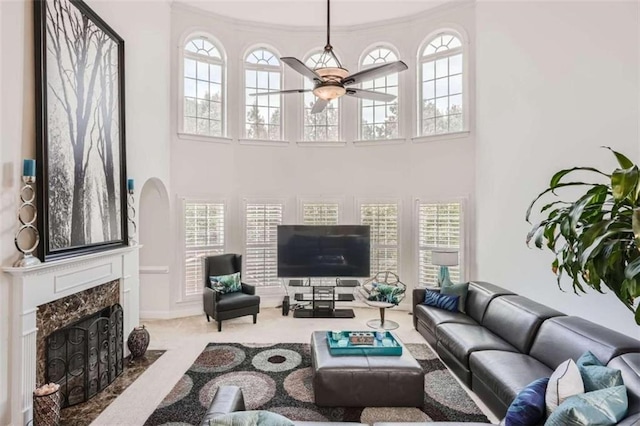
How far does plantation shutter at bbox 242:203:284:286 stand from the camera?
675 cm

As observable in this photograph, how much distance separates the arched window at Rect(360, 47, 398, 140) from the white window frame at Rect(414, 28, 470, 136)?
434 millimetres

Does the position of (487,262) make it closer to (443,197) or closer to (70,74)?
(443,197)

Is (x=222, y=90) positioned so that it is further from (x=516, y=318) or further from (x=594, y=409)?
(x=594, y=409)

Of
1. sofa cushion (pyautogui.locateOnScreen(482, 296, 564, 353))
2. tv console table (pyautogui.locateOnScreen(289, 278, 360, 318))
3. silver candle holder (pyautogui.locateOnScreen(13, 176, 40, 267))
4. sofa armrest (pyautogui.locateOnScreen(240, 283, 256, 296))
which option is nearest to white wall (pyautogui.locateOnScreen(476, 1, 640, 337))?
sofa cushion (pyautogui.locateOnScreen(482, 296, 564, 353))

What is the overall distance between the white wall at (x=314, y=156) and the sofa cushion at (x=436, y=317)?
159 centimetres

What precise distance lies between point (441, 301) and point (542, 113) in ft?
9.37

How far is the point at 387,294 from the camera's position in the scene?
223 inches

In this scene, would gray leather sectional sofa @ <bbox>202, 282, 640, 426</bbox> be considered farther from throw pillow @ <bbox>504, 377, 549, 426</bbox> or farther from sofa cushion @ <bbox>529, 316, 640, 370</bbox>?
throw pillow @ <bbox>504, 377, 549, 426</bbox>

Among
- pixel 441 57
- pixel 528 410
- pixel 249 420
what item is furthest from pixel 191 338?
pixel 441 57

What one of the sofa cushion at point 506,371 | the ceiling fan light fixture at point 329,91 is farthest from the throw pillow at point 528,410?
the ceiling fan light fixture at point 329,91

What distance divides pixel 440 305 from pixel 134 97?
210 inches

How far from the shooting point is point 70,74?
11.5 feet

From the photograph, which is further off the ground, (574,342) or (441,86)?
(441,86)

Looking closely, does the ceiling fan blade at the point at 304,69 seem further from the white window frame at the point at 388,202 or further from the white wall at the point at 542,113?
the white window frame at the point at 388,202
